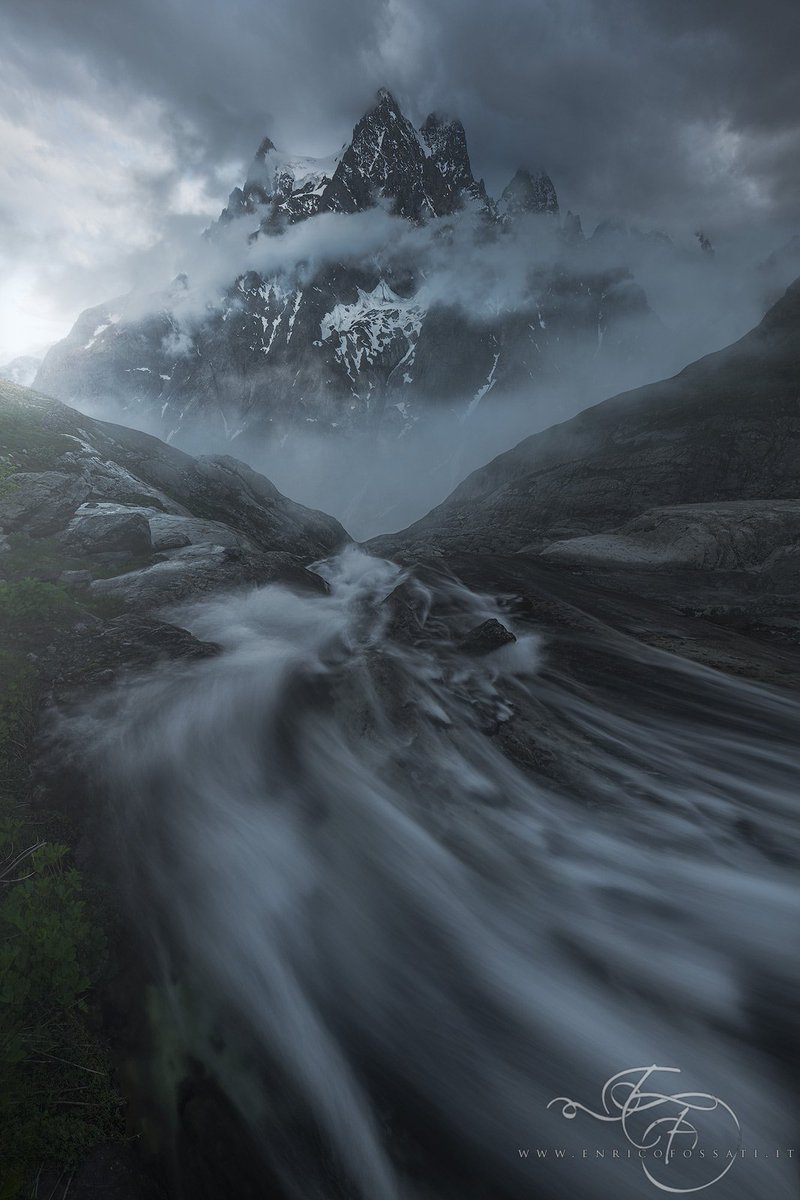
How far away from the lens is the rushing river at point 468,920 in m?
4.45

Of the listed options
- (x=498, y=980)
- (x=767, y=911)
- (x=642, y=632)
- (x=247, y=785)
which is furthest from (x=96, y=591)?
(x=642, y=632)

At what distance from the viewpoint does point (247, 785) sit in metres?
8.74

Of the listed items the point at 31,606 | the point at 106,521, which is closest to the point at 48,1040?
the point at 31,606

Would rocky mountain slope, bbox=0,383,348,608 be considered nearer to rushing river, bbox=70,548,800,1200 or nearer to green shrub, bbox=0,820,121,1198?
rushing river, bbox=70,548,800,1200

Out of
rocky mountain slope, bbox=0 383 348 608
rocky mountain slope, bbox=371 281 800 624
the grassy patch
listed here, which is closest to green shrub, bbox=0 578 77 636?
rocky mountain slope, bbox=0 383 348 608

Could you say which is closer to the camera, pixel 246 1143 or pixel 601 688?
pixel 246 1143

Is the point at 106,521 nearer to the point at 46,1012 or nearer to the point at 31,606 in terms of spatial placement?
the point at 31,606

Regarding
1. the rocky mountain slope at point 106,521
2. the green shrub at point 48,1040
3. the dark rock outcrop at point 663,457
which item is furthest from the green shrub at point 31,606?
the dark rock outcrop at point 663,457

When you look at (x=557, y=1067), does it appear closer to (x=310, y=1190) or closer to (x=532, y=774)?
(x=310, y=1190)

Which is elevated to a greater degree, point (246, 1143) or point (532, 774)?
point (532, 774)

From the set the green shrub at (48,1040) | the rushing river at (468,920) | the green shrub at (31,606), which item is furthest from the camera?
the green shrub at (31,606)

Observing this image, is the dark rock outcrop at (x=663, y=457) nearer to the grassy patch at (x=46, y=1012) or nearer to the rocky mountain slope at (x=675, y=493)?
the rocky mountain slope at (x=675, y=493)

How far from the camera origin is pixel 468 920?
665 centimetres

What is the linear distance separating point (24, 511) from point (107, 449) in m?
15.7
